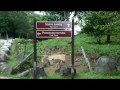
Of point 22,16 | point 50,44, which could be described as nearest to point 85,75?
point 50,44

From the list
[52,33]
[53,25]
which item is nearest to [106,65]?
[52,33]

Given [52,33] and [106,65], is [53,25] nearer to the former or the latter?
[52,33]

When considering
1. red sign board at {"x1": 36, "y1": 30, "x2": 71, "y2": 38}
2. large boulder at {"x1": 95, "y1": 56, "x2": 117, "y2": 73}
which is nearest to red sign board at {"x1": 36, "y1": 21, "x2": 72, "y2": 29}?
red sign board at {"x1": 36, "y1": 30, "x2": 71, "y2": 38}

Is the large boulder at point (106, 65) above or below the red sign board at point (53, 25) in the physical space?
below

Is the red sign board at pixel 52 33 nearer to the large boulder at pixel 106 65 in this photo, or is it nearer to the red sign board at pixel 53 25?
the red sign board at pixel 53 25

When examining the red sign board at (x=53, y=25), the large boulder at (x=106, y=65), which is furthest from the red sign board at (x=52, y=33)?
the large boulder at (x=106, y=65)

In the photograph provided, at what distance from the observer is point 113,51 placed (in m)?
26.3

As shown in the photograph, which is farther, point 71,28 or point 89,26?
point 89,26
